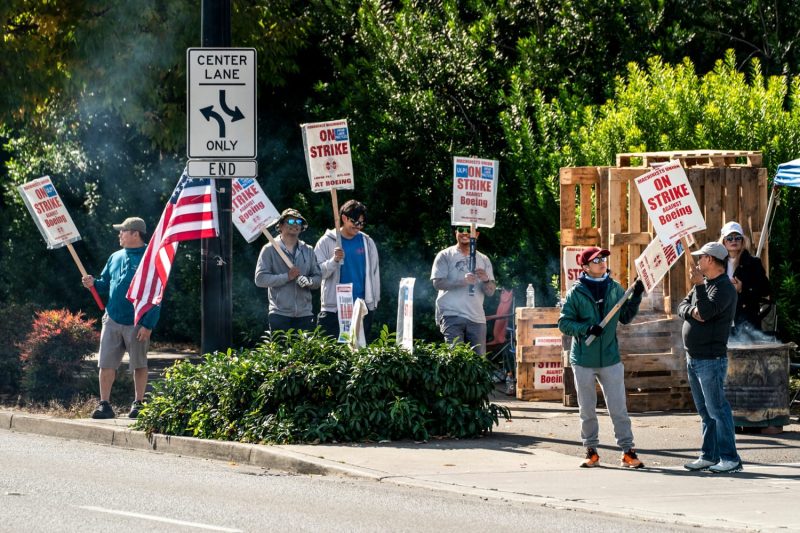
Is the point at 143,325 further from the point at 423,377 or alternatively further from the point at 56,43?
the point at 56,43

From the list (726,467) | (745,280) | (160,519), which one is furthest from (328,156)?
(160,519)

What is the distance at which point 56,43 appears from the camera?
738 inches

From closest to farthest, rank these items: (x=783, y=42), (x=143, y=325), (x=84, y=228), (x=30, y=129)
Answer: (x=143, y=325), (x=783, y=42), (x=30, y=129), (x=84, y=228)

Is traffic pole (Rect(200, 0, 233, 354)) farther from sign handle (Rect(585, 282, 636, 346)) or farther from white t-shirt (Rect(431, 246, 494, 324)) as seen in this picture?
sign handle (Rect(585, 282, 636, 346))

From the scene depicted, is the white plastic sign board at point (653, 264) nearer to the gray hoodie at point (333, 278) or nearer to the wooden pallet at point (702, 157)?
the wooden pallet at point (702, 157)

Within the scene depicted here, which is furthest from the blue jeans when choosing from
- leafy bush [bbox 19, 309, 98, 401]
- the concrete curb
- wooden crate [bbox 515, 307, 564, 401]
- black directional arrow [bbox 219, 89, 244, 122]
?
leafy bush [bbox 19, 309, 98, 401]

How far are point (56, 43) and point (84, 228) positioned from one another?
5315 mm

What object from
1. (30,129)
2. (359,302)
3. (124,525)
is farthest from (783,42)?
(124,525)

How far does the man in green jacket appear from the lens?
10719 mm

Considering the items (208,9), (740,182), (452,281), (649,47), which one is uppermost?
(649,47)

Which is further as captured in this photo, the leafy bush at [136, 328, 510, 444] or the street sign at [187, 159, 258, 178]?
the street sign at [187, 159, 258, 178]

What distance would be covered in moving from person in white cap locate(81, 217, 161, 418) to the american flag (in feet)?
0.63

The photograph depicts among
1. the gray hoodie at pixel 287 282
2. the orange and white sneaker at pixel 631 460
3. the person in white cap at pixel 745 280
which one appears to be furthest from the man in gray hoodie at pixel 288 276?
the orange and white sneaker at pixel 631 460

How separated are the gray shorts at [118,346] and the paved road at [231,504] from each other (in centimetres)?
268
